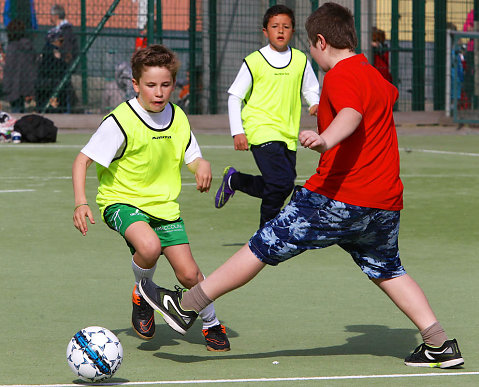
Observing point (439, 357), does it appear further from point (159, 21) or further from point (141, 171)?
point (159, 21)

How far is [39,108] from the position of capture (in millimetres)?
21953

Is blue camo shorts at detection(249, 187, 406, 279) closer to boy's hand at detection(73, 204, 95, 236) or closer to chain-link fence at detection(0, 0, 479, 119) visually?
boy's hand at detection(73, 204, 95, 236)

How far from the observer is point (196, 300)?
17.4 feet

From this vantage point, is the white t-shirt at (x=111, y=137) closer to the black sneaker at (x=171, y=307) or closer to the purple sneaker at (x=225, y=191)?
the black sneaker at (x=171, y=307)

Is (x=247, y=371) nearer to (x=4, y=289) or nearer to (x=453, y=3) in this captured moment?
(x=4, y=289)

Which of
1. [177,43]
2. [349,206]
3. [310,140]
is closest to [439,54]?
[177,43]

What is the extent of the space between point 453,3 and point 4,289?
19.3m


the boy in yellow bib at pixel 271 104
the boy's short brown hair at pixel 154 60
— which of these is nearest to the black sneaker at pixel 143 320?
the boy's short brown hair at pixel 154 60

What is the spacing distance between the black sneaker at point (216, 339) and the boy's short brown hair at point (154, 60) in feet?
4.56

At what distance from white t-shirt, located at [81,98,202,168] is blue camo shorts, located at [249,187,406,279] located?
974mm

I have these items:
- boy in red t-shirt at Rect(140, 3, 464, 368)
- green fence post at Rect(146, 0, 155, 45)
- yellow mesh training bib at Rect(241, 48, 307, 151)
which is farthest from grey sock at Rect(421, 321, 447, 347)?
green fence post at Rect(146, 0, 155, 45)

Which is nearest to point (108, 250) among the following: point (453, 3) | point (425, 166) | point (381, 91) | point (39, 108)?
point (381, 91)

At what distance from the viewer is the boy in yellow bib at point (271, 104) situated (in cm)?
879

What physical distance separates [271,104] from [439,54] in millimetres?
16239
